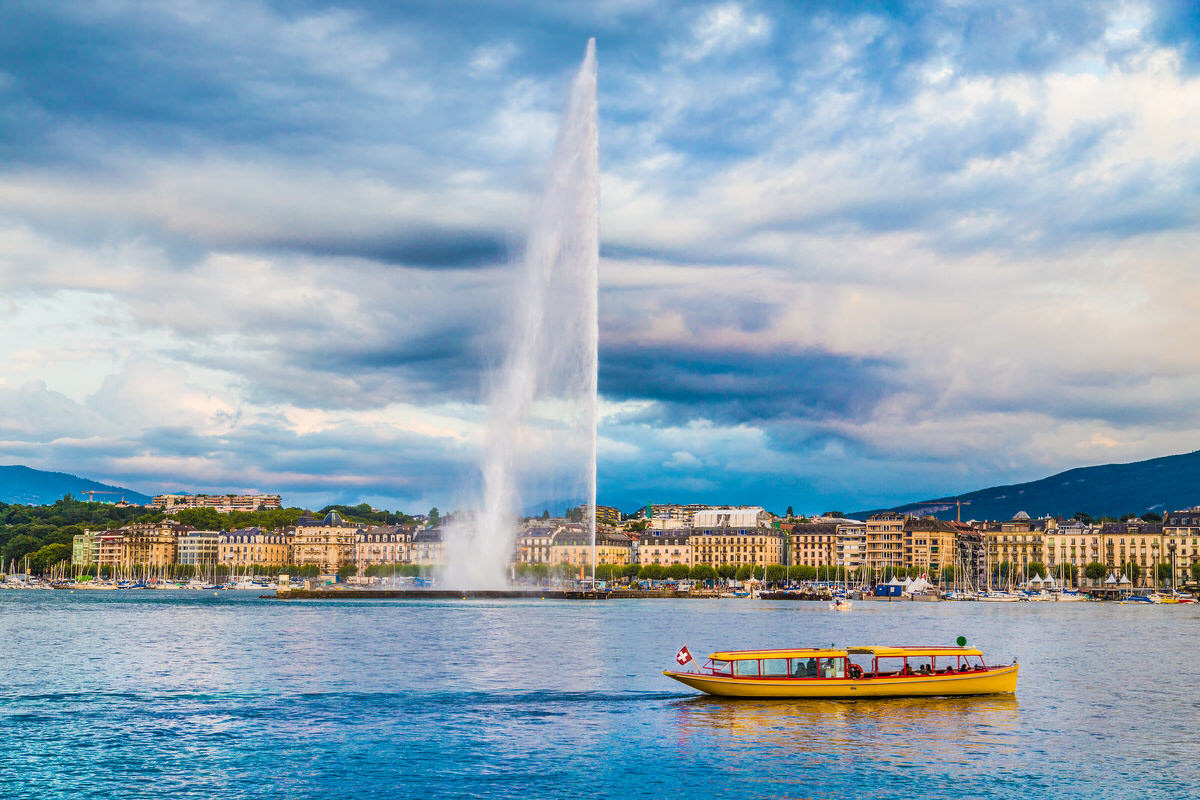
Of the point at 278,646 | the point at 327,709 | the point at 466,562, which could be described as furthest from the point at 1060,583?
the point at 327,709

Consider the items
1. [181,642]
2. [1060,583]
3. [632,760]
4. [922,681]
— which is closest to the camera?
[632,760]

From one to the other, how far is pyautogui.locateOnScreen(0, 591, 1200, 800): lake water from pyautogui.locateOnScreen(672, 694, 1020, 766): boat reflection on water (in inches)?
5.7

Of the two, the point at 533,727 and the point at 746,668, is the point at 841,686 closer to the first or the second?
the point at 746,668

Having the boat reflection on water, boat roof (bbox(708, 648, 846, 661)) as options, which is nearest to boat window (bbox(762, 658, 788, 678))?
boat roof (bbox(708, 648, 846, 661))

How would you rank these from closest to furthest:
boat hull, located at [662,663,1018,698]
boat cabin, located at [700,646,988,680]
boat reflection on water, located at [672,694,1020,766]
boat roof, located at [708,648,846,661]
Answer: boat reflection on water, located at [672,694,1020,766]
boat hull, located at [662,663,1018,698]
boat roof, located at [708,648,846,661]
boat cabin, located at [700,646,988,680]

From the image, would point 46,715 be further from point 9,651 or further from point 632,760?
point 9,651

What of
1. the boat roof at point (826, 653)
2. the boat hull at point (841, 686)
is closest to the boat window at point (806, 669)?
the boat roof at point (826, 653)

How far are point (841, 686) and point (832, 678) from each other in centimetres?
41

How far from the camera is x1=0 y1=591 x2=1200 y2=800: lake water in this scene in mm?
29969

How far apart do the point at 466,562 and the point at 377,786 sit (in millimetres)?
122757

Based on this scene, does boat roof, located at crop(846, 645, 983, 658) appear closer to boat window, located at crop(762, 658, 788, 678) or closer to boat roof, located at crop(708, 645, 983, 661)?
boat roof, located at crop(708, 645, 983, 661)

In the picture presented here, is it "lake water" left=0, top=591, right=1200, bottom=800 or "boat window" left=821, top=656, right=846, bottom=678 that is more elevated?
"boat window" left=821, top=656, right=846, bottom=678

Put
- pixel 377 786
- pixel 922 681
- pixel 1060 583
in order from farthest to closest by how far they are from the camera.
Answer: pixel 1060 583 < pixel 922 681 < pixel 377 786

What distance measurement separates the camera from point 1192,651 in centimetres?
7069
